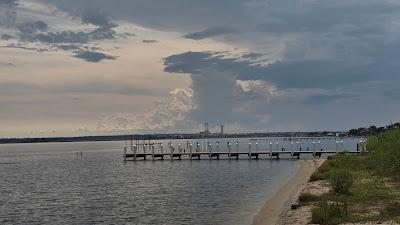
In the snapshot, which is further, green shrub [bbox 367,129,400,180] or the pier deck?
the pier deck

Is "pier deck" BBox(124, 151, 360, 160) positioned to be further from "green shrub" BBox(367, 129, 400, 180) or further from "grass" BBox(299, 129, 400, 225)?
"green shrub" BBox(367, 129, 400, 180)

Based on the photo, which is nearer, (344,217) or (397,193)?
(344,217)

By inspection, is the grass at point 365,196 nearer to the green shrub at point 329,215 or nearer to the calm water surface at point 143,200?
the green shrub at point 329,215

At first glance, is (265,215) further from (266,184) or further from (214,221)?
(266,184)

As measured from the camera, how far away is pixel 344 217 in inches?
960

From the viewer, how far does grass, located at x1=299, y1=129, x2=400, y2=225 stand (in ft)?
79.8

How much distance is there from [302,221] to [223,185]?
2957 cm

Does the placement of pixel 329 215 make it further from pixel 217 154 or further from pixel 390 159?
pixel 217 154

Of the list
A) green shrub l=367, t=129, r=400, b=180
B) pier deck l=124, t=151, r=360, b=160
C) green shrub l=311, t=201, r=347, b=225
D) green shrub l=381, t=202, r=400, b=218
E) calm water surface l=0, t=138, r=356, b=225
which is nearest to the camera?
green shrub l=311, t=201, r=347, b=225

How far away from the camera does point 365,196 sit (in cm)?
3234

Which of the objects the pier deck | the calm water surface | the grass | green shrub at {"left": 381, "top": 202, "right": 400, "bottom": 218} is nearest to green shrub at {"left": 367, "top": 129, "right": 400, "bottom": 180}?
the grass

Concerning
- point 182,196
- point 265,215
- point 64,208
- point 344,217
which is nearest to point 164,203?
point 182,196

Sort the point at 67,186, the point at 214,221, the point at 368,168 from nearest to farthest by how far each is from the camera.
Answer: the point at 214,221
the point at 368,168
the point at 67,186

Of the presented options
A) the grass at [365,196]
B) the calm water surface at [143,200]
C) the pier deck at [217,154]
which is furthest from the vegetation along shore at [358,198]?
the pier deck at [217,154]
